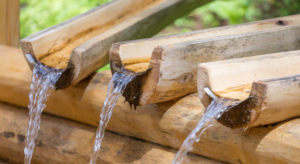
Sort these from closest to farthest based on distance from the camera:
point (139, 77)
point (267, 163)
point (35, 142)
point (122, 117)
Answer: point (267, 163), point (139, 77), point (122, 117), point (35, 142)

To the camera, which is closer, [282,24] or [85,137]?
[282,24]

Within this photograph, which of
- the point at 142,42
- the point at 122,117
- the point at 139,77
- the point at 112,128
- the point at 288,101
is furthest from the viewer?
the point at 112,128

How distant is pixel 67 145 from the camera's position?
8.00ft

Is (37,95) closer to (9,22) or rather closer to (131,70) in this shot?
(131,70)

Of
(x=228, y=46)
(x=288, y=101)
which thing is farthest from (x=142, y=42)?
(x=288, y=101)

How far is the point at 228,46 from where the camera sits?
→ 71.3 inches

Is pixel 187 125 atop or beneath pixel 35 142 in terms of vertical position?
atop

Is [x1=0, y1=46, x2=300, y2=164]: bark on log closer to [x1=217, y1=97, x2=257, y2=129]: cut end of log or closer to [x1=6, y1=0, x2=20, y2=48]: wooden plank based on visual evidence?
[x1=217, y1=97, x2=257, y2=129]: cut end of log

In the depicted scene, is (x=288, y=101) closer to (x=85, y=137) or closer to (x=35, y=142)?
(x=85, y=137)

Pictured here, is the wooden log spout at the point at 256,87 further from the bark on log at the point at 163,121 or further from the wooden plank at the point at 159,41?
the wooden plank at the point at 159,41

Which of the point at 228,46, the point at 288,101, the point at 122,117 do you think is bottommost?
the point at 122,117

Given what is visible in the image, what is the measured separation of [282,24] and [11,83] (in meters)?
2.14

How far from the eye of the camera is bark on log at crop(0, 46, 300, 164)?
1.58 metres

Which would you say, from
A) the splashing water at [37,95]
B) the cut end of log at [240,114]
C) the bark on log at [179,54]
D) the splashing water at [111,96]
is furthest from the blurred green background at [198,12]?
the cut end of log at [240,114]
